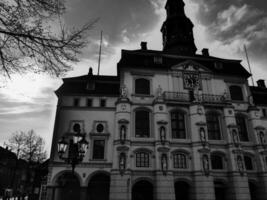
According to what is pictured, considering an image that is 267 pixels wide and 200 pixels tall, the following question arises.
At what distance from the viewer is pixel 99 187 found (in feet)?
73.4

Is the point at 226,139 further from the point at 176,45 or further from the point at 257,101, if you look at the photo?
the point at 176,45

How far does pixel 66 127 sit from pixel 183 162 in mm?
13542

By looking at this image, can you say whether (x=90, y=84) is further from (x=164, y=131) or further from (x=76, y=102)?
(x=164, y=131)

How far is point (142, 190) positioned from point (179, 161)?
4.97 m

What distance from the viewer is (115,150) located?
2231 cm

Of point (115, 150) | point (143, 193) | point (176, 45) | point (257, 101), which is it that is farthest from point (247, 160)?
point (176, 45)

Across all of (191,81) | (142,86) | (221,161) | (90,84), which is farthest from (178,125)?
(90,84)

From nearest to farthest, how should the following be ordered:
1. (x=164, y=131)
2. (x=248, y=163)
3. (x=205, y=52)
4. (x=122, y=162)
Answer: (x=122, y=162)
(x=164, y=131)
(x=248, y=163)
(x=205, y=52)

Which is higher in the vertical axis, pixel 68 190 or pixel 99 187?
pixel 99 187

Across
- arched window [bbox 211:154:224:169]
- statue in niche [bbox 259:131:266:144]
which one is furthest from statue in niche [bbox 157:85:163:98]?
statue in niche [bbox 259:131:266:144]

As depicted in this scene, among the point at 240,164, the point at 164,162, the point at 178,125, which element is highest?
the point at 178,125

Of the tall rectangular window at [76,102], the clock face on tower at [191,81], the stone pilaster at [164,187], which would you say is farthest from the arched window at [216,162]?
the tall rectangular window at [76,102]

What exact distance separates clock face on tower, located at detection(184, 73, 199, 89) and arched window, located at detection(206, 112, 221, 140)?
4.07 meters

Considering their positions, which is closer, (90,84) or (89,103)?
(89,103)
